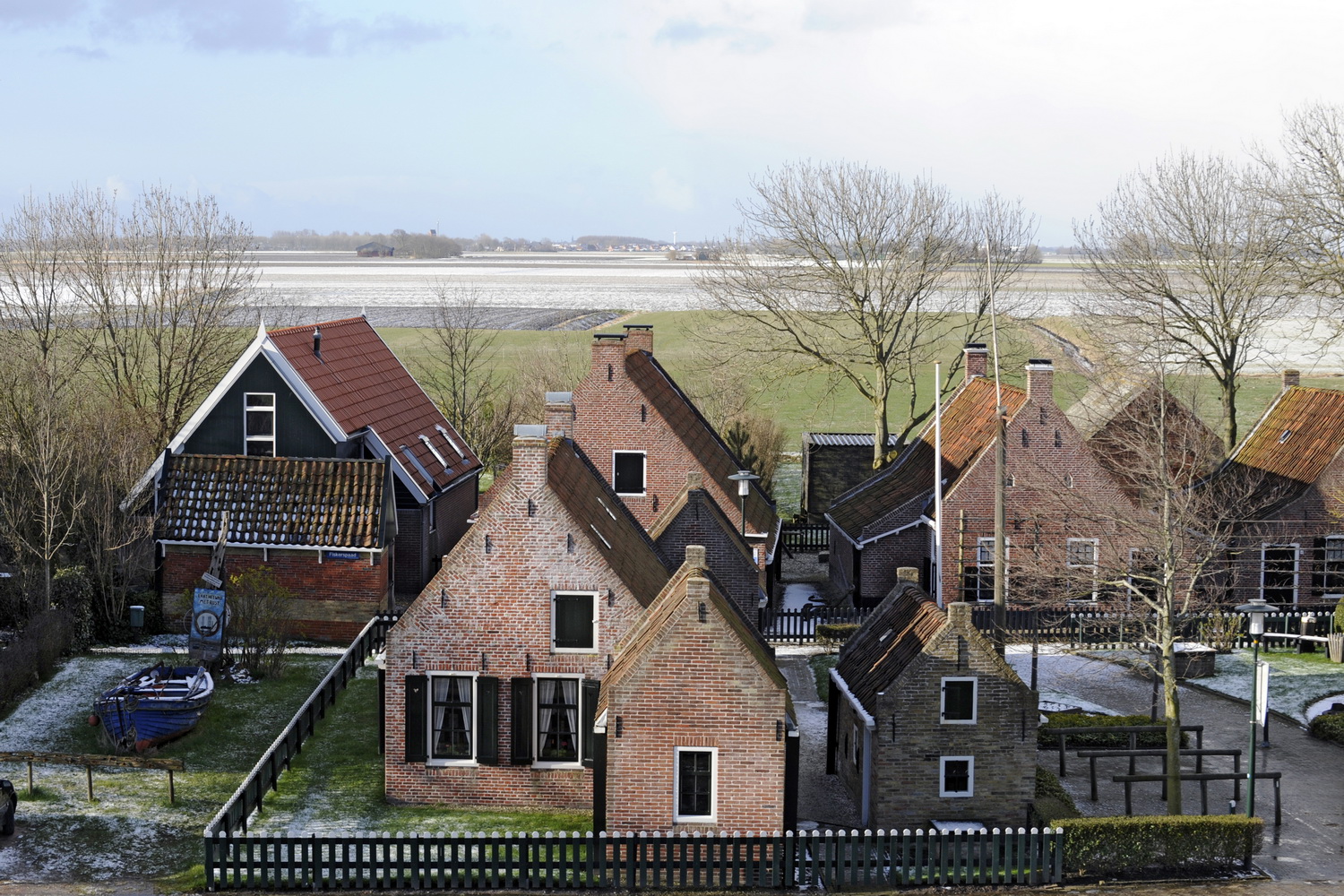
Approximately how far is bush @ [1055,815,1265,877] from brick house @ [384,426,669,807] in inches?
306

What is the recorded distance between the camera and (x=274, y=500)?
31750 mm

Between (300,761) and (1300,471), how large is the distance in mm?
26455

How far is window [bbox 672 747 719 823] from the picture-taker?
19562 mm

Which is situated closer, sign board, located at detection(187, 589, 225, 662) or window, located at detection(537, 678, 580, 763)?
window, located at detection(537, 678, 580, 763)

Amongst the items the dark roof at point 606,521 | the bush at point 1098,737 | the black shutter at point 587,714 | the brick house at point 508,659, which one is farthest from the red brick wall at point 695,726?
the bush at point 1098,737

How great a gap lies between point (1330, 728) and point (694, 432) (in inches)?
666

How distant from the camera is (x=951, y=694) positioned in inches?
789

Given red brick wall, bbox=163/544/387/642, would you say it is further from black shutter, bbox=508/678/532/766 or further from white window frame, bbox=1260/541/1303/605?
white window frame, bbox=1260/541/1303/605

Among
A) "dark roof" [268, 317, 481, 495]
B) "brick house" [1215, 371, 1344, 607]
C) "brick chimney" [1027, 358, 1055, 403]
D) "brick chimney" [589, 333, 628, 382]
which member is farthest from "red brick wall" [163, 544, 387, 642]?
"brick house" [1215, 371, 1344, 607]

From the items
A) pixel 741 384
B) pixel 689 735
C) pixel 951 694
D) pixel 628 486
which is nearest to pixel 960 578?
pixel 628 486

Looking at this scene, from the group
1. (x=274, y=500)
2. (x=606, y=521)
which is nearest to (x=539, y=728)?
(x=606, y=521)

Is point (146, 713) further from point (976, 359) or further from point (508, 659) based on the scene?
point (976, 359)

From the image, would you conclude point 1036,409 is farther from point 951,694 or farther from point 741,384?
point 741,384

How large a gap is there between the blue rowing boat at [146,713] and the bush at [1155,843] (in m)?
16.1
